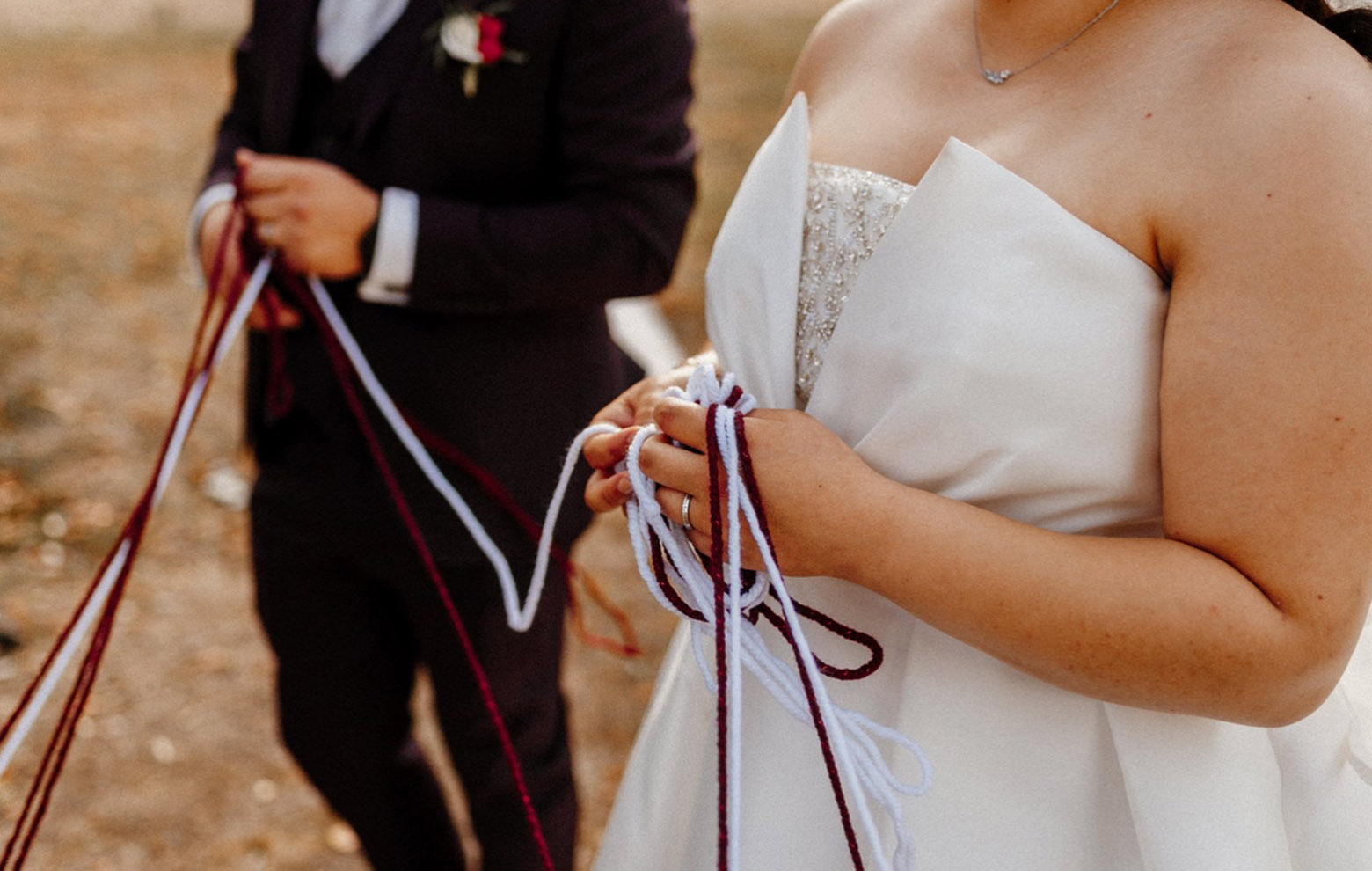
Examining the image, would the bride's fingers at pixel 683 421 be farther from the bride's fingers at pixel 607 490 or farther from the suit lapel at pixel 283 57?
the suit lapel at pixel 283 57

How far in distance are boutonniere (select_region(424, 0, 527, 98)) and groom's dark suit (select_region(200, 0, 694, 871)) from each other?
2cm

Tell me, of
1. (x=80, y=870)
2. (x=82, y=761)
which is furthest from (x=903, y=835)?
(x=82, y=761)

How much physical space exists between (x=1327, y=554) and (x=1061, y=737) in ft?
1.31

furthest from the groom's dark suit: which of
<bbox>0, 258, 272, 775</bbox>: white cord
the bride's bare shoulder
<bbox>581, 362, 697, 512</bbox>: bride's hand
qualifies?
<bbox>581, 362, 697, 512</bbox>: bride's hand

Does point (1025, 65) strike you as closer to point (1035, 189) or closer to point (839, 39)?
point (1035, 189)

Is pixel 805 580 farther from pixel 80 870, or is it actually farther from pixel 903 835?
pixel 80 870

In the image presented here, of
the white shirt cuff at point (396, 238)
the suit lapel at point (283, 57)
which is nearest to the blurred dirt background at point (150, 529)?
the white shirt cuff at point (396, 238)

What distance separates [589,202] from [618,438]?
733 millimetres

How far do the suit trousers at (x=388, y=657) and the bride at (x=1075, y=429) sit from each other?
0.76 m

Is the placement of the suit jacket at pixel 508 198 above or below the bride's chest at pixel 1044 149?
below

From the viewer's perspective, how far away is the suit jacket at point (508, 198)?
1947 mm

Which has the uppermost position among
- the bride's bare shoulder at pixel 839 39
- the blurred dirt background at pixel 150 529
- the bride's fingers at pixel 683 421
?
the bride's bare shoulder at pixel 839 39

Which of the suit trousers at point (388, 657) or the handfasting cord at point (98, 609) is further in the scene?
the suit trousers at point (388, 657)

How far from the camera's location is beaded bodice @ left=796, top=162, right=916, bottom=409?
55.0 inches
